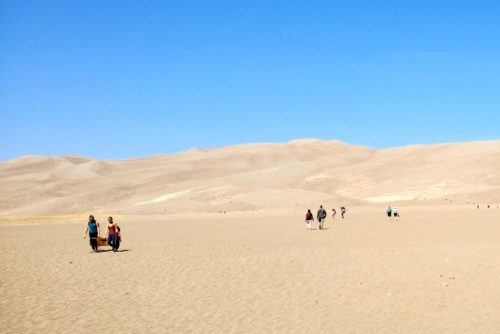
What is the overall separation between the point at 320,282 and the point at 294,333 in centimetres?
497

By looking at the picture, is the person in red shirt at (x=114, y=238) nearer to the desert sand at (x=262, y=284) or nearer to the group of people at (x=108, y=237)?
the group of people at (x=108, y=237)

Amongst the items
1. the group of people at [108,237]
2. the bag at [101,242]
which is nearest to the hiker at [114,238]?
the group of people at [108,237]

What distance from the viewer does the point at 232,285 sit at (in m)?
15.1

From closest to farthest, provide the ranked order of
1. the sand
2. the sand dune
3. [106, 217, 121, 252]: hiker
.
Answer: the sand < [106, 217, 121, 252]: hiker < the sand dune

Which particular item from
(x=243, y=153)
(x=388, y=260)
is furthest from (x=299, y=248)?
(x=243, y=153)

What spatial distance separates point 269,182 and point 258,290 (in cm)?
9849

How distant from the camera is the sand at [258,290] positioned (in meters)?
11.1

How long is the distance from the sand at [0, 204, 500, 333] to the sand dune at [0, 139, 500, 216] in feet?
186

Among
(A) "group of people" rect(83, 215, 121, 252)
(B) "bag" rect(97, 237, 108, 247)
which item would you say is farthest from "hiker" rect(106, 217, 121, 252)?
(B) "bag" rect(97, 237, 108, 247)

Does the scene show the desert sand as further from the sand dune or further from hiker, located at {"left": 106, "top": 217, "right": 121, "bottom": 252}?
the sand dune

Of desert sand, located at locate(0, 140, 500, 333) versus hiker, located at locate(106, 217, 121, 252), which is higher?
hiker, located at locate(106, 217, 121, 252)

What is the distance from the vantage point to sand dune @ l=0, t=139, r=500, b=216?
8638 cm

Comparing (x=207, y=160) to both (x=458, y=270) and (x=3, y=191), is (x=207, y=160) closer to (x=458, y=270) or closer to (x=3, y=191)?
(x=3, y=191)

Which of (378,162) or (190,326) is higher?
(378,162)
